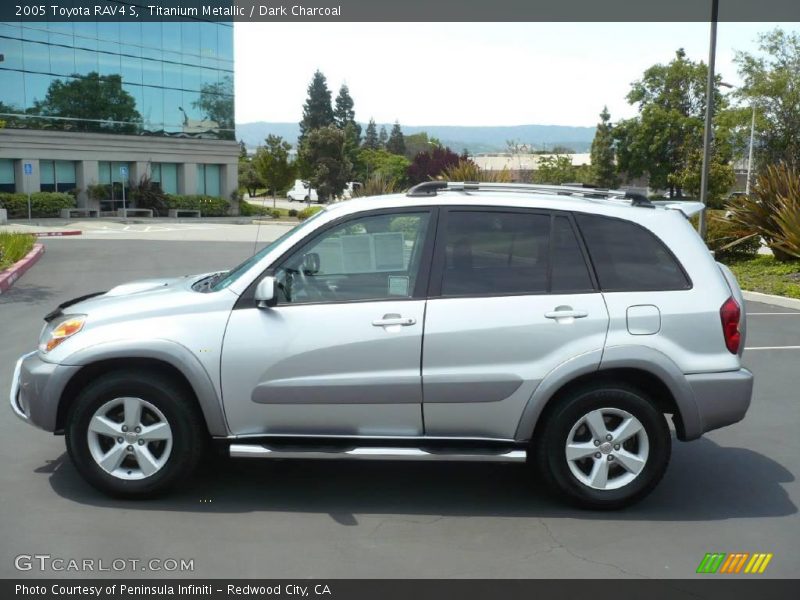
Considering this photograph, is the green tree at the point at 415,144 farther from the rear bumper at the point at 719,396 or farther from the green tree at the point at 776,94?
the rear bumper at the point at 719,396

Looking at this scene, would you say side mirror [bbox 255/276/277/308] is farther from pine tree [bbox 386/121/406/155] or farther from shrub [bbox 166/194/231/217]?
pine tree [bbox 386/121/406/155]

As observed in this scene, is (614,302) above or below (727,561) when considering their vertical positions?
above

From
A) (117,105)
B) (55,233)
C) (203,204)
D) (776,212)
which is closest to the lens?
(776,212)

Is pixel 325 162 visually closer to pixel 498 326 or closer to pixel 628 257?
pixel 628 257

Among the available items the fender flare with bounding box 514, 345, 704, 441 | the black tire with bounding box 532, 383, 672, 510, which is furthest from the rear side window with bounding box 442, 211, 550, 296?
the black tire with bounding box 532, 383, 672, 510

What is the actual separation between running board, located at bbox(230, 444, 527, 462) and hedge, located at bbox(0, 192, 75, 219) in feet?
139

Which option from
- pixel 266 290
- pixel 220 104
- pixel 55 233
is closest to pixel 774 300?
pixel 266 290

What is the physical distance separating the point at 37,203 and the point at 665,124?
4690 centimetres

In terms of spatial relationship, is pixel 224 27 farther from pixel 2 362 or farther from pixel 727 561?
pixel 727 561

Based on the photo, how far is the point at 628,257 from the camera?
5586 mm

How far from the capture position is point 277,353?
5359 millimetres

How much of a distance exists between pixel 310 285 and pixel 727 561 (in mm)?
2845

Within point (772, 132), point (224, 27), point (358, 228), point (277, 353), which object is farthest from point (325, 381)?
point (772, 132)

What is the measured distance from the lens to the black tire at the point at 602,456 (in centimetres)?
538
